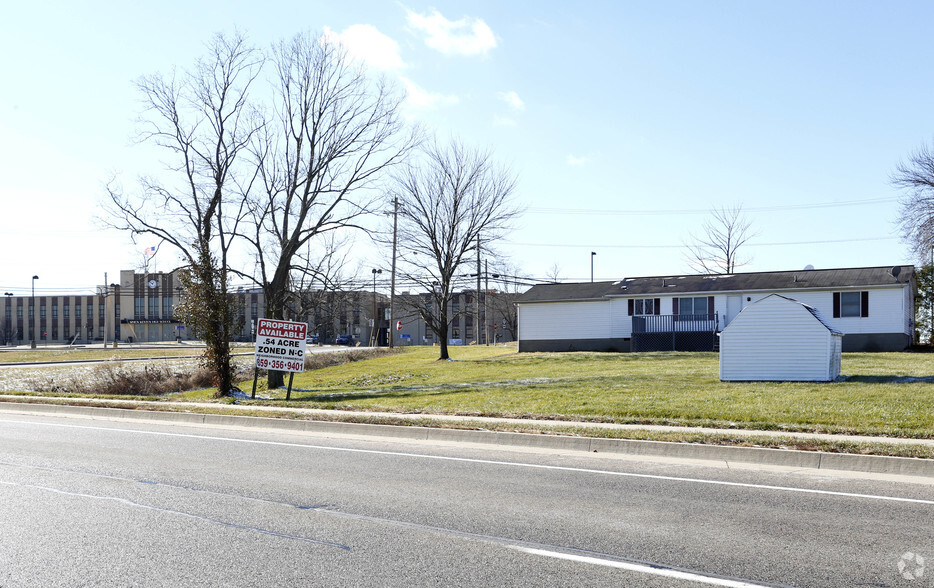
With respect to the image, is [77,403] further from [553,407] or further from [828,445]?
[828,445]

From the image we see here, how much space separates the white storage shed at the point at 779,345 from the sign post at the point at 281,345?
1171 centimetres

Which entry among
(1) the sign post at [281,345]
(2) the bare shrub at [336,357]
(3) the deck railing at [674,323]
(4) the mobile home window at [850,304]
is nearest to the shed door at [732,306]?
(3) the deck railing at [674,323]

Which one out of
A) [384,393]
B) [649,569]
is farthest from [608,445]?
[384,393]

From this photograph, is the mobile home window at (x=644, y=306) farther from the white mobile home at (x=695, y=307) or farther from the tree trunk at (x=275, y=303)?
the tree trunk at (x=275, y=303)

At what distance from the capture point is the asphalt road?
5523 mm

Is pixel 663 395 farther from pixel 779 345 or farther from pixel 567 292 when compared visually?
pixel 567 292

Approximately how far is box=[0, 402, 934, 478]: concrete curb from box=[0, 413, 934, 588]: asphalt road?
71cm

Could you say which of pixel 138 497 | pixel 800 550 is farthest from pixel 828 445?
pixel 138 497

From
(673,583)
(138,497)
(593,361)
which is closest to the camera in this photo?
(673,583)

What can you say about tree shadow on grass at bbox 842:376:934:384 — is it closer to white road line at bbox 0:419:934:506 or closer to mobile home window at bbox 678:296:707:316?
white road line at bbox 0:419:934:506

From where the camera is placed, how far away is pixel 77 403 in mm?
20578

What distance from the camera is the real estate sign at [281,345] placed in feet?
68.2

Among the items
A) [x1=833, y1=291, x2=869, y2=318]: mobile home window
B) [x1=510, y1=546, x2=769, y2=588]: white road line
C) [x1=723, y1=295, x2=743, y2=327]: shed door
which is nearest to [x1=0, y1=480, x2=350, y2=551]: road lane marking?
[x1=510, y1=546, x2=769, y2=588]: white road line

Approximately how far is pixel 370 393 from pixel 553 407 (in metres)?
7.47
